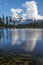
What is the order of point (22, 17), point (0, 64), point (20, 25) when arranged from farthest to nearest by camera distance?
point (22, 17) < point (20, 25) < point (0, 64)

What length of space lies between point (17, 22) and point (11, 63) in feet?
29.8

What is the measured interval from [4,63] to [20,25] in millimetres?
8932

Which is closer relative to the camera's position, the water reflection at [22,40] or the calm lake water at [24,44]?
the calm lake water at [24,44]

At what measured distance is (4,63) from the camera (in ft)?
11.5

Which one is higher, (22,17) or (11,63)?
(22,17)

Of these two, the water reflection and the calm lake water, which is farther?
the water reflection

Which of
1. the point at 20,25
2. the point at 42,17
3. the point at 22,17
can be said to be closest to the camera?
the point at 42,17

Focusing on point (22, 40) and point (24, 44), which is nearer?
point (24, 44)

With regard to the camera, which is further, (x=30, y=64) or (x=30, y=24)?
(x=30, y=24)

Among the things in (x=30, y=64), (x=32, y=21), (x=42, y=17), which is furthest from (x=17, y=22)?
(x=30, y=64)

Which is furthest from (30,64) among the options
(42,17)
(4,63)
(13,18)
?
(13,18)

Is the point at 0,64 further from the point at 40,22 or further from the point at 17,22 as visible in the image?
the point at 17,22

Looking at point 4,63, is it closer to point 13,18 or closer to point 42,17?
point 42,17

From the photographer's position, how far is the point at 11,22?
1259 cm
